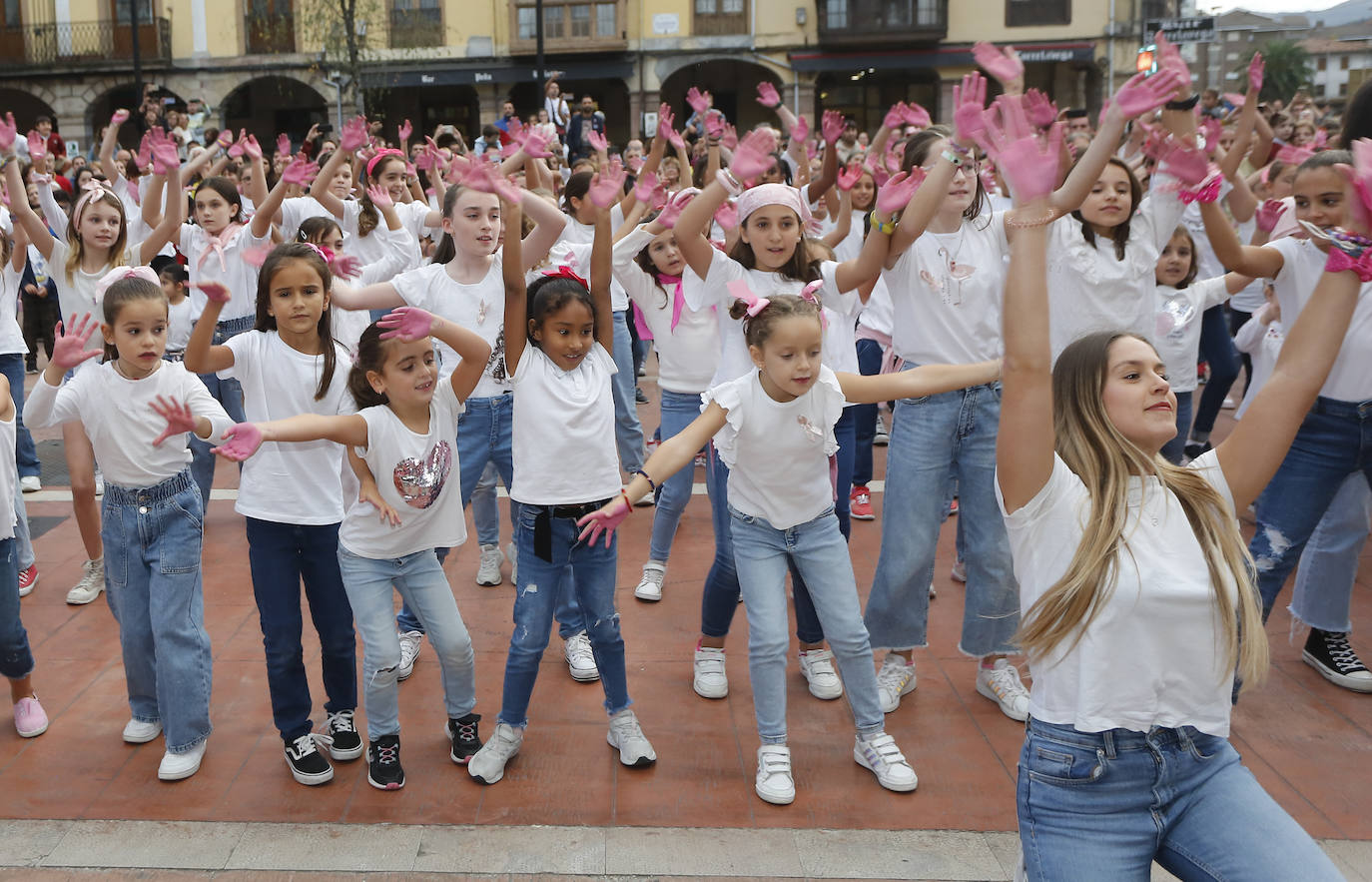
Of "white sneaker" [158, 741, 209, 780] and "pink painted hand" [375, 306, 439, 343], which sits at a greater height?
"pink painted hand" [375, 306, 439, 343]

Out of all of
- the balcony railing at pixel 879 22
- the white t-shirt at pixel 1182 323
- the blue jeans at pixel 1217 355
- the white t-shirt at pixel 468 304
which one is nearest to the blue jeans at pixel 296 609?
the white t-shirt at pixel 468 304

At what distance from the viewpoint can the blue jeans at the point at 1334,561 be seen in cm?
420

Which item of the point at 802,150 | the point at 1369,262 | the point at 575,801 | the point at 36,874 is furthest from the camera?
the point at 802,150

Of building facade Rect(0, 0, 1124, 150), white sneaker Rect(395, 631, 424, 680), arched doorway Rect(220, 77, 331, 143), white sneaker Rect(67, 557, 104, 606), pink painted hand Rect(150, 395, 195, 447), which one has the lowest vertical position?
white sneaker Rect(395, 631, 424, 680)

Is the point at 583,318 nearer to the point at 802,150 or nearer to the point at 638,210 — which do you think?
the point at 638,210

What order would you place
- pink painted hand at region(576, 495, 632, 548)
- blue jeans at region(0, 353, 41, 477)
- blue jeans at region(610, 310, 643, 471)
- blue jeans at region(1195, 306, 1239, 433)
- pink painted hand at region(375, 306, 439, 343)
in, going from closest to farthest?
pink painted hand at region(576, 495, 632, 548), pink painted hand at region(375, 306, 439, 343), blue jeans at region(610, 310, 643, 471), blue jeans at region(0, 353, 41, 477), blue jeans at region(1195, 306, 1239, 433)

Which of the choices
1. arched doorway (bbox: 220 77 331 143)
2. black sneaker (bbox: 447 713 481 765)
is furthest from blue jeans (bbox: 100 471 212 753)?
arched doorway (bbox: 220 77 331 143)

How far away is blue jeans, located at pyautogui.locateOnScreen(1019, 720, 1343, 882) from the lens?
7.07ft

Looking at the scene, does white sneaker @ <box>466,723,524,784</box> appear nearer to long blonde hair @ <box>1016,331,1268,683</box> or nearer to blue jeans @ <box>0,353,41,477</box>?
long blonde hair @ <box>1016,331,1268,683</box>

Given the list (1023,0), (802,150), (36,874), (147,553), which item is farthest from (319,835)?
(1023,0)

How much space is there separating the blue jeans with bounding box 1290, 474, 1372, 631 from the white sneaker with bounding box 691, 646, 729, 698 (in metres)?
2.16

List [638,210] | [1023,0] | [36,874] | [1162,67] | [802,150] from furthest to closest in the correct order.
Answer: [1023,0], [802,150], [638,210], [36,874], [1162,67]

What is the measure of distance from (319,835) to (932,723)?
6.67 ft

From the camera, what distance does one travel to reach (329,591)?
12.5ft
